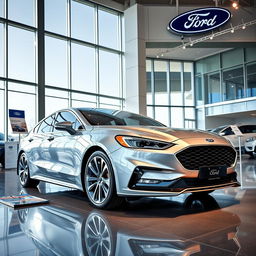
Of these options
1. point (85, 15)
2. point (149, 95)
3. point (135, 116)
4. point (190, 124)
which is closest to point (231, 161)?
point (135, 116)

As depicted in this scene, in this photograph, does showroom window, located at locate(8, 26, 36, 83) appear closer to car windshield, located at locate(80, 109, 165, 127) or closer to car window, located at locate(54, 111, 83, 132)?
car window, located at locate(54, 111, 83, 132)

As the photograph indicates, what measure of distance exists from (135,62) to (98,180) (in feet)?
40.9

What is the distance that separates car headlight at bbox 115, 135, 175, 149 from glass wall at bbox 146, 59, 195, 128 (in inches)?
713

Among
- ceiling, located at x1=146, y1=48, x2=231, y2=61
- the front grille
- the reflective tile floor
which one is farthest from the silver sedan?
ceiling, located at x1=146, y1=48, x2=231, y2=61

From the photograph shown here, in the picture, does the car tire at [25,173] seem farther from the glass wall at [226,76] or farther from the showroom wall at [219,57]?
the glass wall at [226,76]

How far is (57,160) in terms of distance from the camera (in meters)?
4.25

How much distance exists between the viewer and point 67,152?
4.01m

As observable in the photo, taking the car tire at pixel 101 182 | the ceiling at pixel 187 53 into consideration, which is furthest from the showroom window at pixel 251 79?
the car tire at pixel 101 182

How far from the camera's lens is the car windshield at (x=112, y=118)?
3998 mm

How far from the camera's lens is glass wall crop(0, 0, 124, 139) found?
13203mm

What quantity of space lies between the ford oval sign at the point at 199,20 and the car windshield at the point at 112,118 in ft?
39.5

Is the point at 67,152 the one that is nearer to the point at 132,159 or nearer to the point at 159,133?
the point at 132,159

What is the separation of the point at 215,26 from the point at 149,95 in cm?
780

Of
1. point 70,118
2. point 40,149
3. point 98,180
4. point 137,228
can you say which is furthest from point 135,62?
point 137,228
